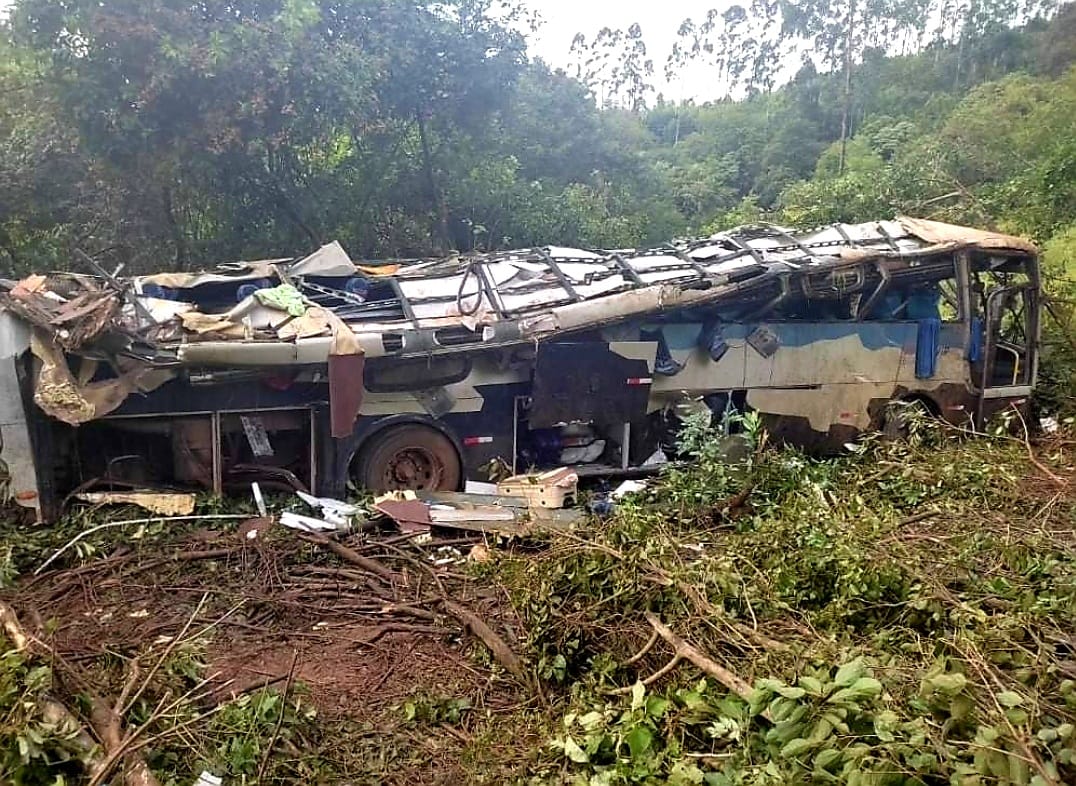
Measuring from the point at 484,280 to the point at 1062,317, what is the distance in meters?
7.63

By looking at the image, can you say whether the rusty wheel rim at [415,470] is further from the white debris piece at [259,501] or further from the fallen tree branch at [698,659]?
the fallen tree branch at [698,659]

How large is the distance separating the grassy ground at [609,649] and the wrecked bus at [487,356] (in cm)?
99

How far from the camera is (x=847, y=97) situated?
35.1m

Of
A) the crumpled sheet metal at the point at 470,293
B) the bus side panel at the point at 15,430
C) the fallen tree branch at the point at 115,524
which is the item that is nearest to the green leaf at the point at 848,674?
the crumpled sheet metal at the point at 470,293

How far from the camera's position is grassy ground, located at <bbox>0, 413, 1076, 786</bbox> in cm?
256

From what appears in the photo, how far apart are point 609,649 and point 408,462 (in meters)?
3.96

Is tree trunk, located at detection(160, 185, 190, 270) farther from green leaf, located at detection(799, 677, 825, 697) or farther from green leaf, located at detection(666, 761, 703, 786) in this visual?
green leaf, located at detection(799, 677, 825, 697)

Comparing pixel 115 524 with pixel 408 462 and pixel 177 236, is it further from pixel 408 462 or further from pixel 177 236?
pixel 177 236

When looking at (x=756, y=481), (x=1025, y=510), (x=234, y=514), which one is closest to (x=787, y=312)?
(x=756, y=481)

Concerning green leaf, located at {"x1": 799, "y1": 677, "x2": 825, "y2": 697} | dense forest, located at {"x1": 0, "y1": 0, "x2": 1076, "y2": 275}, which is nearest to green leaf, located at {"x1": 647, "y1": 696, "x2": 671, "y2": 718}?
green leaf, located at {"x1": 799, "y1": 677, "x2": 825, "y2": 697}

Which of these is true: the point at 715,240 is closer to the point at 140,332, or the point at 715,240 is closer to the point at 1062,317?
the point at 1062,317

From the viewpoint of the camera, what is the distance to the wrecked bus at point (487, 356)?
21.1 ft

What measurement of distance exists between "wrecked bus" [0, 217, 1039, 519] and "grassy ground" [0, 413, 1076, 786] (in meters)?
0.99

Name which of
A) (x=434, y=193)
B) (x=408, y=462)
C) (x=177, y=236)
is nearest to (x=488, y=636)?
(x=408, y=462)
